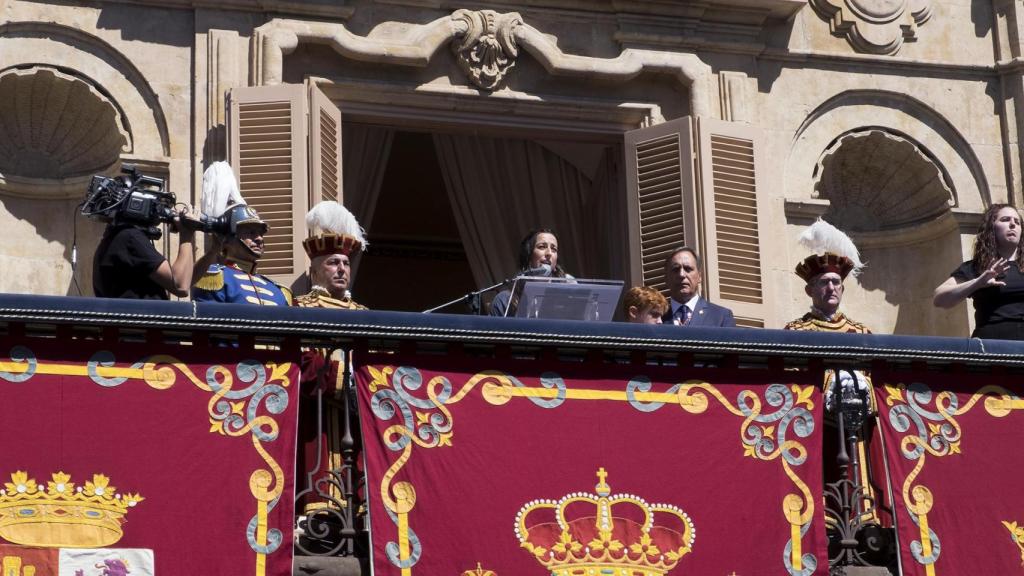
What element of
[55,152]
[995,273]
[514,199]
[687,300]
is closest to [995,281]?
[995,273]

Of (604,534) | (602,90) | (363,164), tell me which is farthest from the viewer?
(363,164)

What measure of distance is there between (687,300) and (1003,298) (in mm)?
1542

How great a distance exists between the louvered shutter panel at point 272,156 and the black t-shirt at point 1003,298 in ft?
12.2

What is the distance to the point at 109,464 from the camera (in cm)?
1052

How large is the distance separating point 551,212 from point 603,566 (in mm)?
5851

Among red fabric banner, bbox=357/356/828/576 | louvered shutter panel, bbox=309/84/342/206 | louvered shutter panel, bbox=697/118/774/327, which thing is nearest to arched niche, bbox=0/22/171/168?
louvered shutter panel, bbox=309/84/342/206

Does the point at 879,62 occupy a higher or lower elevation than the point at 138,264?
higher

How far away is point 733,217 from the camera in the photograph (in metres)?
14.5

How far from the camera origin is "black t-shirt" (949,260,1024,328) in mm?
12094

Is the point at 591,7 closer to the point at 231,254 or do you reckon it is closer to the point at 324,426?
the point at 231,254

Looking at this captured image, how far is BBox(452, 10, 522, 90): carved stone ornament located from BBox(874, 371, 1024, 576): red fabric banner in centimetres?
395

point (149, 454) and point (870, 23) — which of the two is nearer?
point (149, 454)

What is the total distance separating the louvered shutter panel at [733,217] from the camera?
14312mm

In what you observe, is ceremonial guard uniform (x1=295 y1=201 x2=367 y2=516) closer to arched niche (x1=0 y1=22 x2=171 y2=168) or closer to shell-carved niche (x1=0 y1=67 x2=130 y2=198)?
arched niche (x1=0 y1=22 x2=171 y2=168)
